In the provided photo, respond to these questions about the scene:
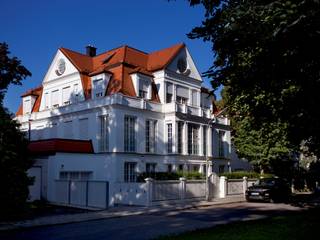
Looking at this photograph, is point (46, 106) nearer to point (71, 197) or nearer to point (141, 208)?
point (71, 197)

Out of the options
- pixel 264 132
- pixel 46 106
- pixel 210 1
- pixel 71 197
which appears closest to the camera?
pixel 210 1

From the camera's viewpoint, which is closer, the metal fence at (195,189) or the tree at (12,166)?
the tree at (12,166)

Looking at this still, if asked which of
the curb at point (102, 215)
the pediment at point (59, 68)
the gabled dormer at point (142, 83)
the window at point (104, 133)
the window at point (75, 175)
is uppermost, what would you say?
the pediment at point (59, 68)

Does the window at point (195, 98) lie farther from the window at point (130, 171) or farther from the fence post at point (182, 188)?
the fence post at point (182, 188)

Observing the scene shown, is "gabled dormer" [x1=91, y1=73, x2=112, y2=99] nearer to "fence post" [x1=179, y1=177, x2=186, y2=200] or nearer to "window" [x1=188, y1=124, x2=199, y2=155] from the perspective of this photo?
"window" [x1=188, y1=124, x2=199, y2=155]

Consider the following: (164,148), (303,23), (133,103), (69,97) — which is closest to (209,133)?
A: (164,148)

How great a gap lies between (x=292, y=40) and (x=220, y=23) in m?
2.00

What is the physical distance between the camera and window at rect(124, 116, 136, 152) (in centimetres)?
3153

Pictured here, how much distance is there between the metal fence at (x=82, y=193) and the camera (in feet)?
80.2

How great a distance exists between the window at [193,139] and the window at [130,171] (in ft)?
19.9

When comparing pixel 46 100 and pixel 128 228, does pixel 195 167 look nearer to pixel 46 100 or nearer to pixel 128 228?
pixel 46 100

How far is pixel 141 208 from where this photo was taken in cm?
2372

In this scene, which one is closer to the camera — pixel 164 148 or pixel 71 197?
pixel 71 197

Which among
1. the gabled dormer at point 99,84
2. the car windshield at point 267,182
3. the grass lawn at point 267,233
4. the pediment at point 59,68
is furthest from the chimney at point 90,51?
the grass lawn at point 267,233
